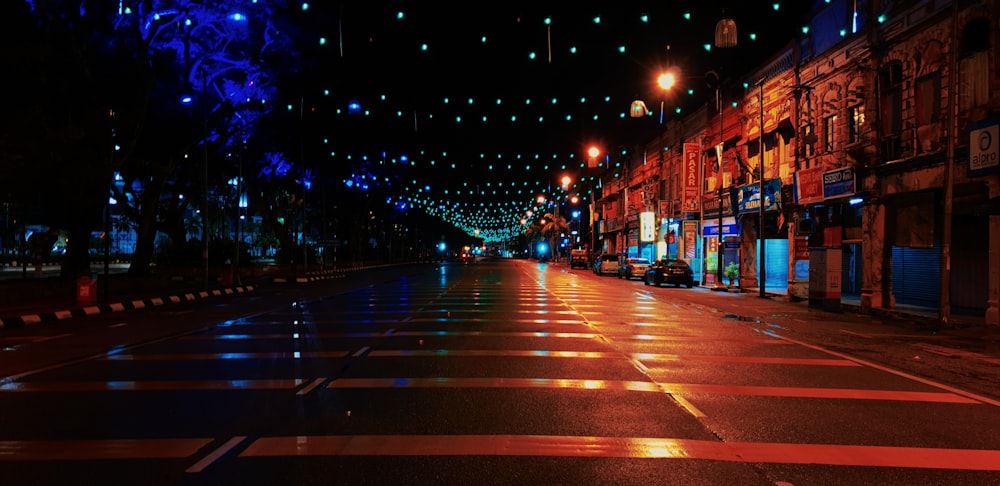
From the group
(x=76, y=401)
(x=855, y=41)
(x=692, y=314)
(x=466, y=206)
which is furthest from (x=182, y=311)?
(x=466, y=206)

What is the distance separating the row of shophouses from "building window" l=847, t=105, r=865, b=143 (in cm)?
10

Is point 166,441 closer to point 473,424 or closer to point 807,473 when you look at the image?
point 473,424

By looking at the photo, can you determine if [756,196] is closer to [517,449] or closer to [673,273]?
[673,273]

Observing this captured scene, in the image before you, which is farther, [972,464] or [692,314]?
[692,314]

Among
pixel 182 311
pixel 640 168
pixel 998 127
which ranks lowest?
pixel 182 311

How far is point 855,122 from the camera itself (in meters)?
23.7

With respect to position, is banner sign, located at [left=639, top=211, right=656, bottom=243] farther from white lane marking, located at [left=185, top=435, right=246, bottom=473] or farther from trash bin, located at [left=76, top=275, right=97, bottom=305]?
white lane marking, located at [left=185, top=435, right=246, bottom=473]

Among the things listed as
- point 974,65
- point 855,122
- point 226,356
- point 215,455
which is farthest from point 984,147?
point 215,455

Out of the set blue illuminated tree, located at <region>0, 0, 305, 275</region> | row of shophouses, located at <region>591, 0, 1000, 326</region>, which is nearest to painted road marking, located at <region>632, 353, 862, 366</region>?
row of shophouses, located at <region>591, 0, 1000, 326</region>

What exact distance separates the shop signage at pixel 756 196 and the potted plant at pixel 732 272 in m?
3.23

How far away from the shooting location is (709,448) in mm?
6125

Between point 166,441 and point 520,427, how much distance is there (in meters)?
3.48

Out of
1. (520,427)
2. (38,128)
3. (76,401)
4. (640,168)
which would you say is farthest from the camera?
(640,168)

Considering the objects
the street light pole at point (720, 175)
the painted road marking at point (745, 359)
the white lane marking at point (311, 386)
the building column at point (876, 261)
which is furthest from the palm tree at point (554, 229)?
the white lane marking at point (311, 386)
